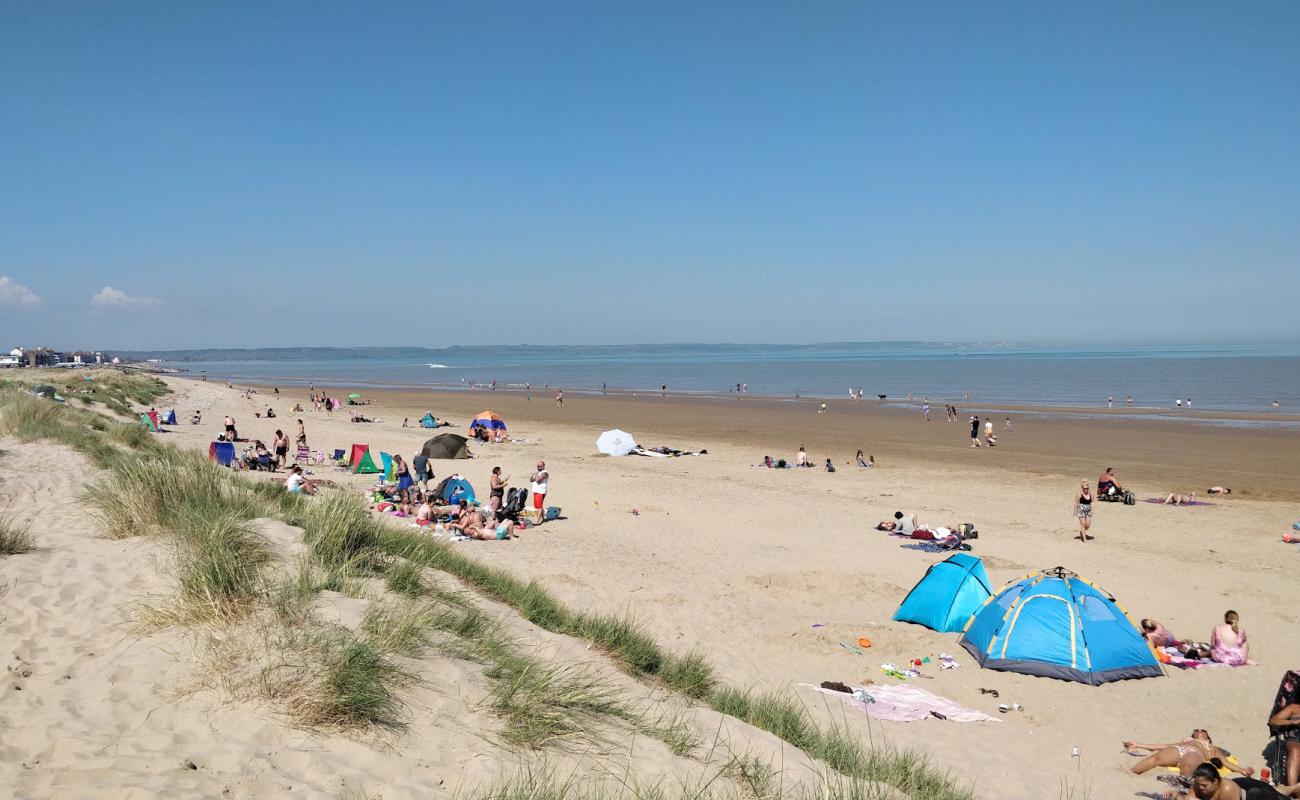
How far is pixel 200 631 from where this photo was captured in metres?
5.27

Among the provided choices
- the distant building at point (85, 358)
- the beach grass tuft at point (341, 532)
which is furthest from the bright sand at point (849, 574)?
the distant building at point (85, 358)

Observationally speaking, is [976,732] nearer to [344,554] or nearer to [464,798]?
[464,798]

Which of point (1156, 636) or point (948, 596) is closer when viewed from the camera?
point (1156, 636)

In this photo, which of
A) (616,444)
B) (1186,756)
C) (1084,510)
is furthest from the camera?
(616,444)

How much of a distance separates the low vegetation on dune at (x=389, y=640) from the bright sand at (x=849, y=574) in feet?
0.99

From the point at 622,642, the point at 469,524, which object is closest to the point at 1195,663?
the point at 622,642

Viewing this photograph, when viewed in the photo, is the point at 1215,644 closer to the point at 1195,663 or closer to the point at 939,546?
the point at 1195,663

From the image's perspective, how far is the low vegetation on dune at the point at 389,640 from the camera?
4715 millimetres

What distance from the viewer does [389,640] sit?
17.4 feet

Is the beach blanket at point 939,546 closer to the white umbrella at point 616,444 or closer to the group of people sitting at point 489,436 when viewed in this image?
the white umbrella at point 616,444

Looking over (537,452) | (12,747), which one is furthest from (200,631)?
(537,452)

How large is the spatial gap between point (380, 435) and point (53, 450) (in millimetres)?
15961

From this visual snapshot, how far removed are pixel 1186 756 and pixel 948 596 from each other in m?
3.71

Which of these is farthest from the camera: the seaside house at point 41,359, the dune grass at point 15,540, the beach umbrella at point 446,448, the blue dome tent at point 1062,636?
the seaside house at point 41,359
